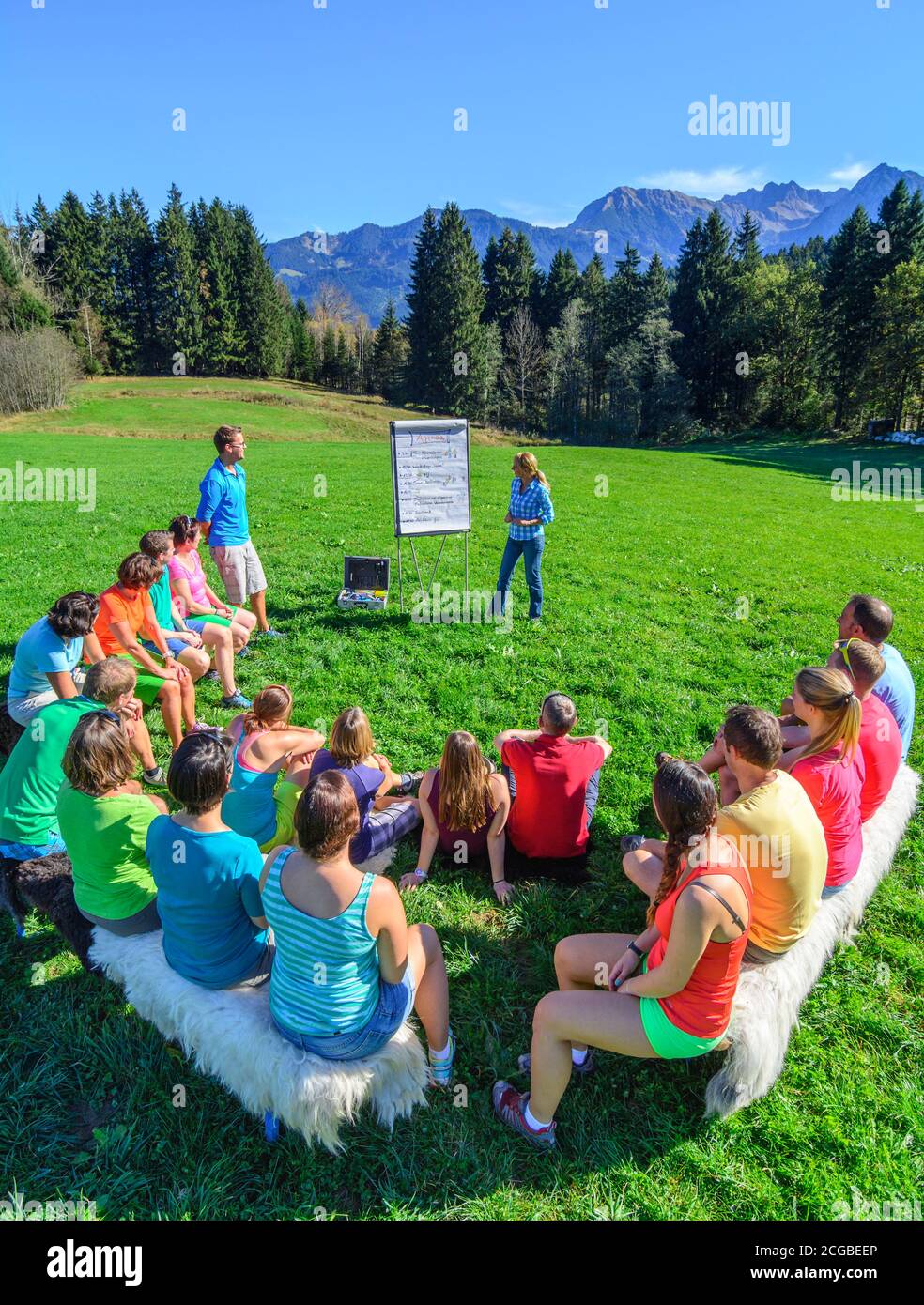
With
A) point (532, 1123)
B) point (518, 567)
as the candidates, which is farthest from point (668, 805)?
point (518, 567)

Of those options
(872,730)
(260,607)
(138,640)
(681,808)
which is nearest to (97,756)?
(681,808)

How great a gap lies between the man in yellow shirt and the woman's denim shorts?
1762 millimetres

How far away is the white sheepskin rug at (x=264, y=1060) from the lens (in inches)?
121

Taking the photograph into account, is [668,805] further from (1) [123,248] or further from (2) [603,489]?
(1) [123,248]

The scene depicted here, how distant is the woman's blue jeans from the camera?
9.46m

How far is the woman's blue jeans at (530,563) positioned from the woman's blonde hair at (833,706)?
5.60 metres

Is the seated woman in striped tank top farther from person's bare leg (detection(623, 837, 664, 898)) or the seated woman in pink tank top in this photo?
person's bare leg (detection(623, 837, 664, 898))

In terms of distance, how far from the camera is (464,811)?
15.1 ft

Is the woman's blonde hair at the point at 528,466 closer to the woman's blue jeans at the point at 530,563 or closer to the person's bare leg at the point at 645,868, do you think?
the woman's blue jeans at the point at 530,563

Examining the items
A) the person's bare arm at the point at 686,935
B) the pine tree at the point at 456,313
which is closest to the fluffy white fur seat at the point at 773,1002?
the person's bare arm at the point at 686,935

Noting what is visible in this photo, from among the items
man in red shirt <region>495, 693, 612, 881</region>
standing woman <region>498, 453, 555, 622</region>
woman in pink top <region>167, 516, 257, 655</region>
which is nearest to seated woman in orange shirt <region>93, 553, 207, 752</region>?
woman in pink top <region>167, 516, 257, 655</region>

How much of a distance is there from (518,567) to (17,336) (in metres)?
46.2

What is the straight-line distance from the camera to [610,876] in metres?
4.99
